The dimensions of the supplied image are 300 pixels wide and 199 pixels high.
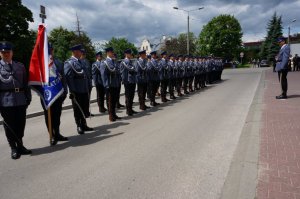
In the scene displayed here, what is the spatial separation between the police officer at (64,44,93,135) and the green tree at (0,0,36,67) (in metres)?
25.7

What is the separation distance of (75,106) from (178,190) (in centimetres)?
439

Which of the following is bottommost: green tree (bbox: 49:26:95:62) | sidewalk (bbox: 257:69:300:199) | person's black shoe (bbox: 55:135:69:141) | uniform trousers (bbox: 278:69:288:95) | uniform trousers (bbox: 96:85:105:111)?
person's black shoe (bbox: 55:135:69:141)

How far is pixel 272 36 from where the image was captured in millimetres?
70625

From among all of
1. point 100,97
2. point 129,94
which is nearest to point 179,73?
point 100,97

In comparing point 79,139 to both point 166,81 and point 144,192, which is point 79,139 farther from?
point 166,81

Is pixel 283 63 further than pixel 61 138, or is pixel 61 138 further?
pixel 283 63

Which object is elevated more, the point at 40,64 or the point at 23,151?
the point at 40,64

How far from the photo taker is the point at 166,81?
13.8 metres

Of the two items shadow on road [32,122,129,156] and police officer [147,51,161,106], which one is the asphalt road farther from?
police officer [147,51,161,106]

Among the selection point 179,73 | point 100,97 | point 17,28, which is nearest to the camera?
point 100,97

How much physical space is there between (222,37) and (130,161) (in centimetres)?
7520

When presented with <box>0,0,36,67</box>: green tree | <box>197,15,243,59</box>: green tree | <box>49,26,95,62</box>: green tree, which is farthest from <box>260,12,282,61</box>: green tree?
<box>0,0,36,67</box>: green tree

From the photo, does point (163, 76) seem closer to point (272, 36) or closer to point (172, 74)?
point (172, 74)

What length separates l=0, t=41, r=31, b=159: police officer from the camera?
6086 mm
